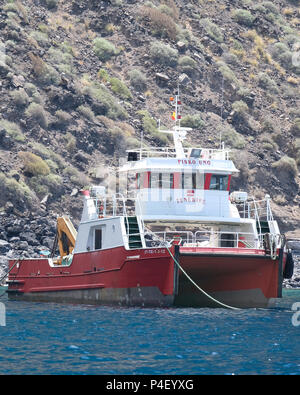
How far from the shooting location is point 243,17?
271 feet

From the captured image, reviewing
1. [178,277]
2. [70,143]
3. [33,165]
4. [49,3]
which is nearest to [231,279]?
[178,277]

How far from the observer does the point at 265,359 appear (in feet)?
63.6

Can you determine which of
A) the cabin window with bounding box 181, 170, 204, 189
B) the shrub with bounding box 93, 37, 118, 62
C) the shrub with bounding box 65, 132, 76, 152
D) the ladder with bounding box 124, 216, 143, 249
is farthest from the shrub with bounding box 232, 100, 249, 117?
the ladder with bounding box 124, 216, 143, 249

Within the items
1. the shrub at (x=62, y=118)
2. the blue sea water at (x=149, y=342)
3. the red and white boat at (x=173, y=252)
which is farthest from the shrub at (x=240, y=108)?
the blue sea water at (x=149, y=342)

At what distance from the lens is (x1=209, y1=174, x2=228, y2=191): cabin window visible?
32.9m

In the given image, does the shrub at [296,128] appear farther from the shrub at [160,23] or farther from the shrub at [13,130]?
the shrub at [13,130]

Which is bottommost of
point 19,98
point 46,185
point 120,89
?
point 46,185

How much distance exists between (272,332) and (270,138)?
154ft

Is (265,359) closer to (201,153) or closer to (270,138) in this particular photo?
(201,153)

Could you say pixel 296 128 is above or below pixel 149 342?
above

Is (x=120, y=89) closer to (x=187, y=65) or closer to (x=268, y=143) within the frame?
(x=187, y=65)

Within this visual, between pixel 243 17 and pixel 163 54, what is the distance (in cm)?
1471

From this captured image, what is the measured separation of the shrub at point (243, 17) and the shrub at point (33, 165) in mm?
35360

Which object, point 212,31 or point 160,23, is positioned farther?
point 212,31
